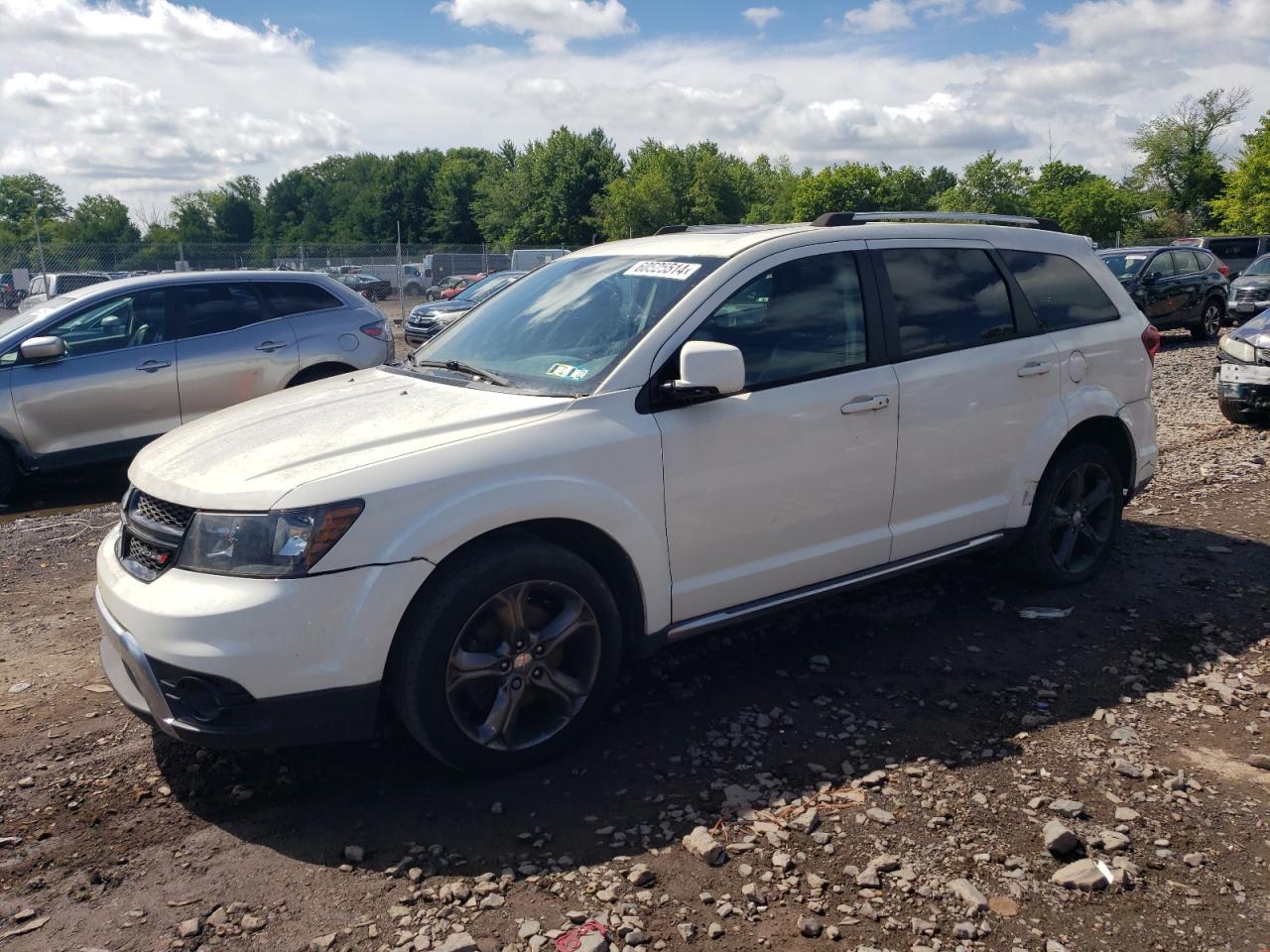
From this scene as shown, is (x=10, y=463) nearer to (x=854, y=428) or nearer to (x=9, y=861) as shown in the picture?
(x=9, y=861)

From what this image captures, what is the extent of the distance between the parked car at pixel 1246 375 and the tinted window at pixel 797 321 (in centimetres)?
697

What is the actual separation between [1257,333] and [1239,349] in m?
0.20

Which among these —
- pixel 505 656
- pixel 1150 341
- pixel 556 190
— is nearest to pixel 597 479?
pixel 505 656

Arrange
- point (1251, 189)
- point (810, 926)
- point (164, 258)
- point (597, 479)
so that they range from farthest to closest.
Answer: point (1251, 189)
point (164, 258)
point (597, 479)
point (810, 926)

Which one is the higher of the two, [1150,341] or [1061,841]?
[1150,341]

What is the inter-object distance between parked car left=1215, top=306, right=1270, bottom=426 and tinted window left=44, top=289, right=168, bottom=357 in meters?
9.69

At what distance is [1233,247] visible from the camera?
27938mm

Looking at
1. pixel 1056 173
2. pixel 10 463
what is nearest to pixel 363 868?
pixel 10 463

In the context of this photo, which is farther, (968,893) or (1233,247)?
(1233,247)

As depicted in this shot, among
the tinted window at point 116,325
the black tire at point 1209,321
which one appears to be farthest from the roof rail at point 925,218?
the black tire at point 1209,321

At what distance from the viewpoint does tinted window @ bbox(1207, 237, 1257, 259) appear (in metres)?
27.8

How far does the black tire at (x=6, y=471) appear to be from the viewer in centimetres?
810

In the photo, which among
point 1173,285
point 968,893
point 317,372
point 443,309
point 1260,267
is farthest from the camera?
point 1260,267

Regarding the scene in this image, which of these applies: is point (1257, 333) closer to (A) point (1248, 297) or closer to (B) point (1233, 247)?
(A) point (1248, 297)
